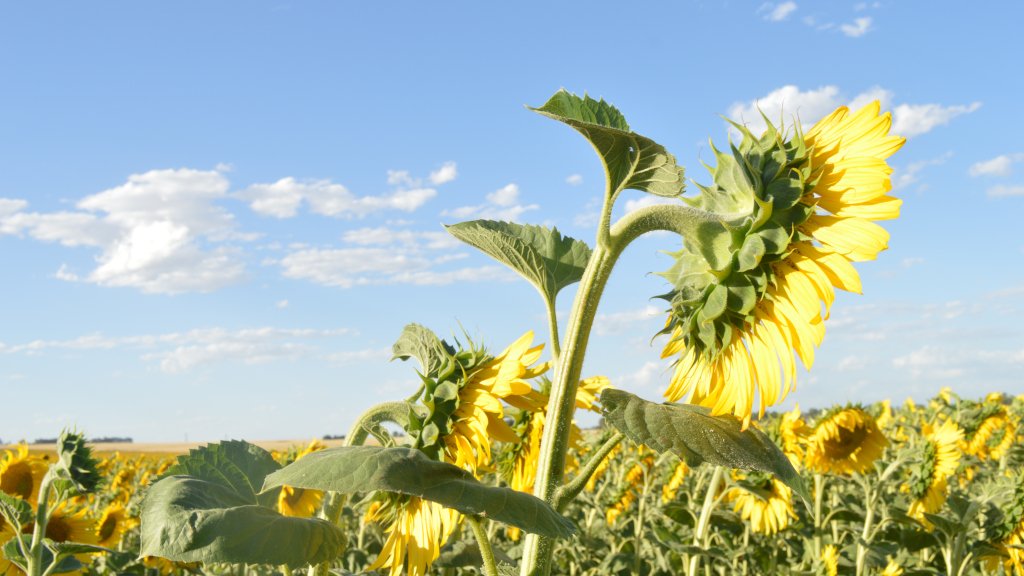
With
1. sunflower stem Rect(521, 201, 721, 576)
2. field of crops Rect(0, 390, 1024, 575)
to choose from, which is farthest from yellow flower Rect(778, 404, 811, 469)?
sunflower stem Rect(521, 201, 721, 576)

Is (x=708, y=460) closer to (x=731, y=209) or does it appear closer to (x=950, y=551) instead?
(x=731, y=209)

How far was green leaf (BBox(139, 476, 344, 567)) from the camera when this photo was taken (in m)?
1.17

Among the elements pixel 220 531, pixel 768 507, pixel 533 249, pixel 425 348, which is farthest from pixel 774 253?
pixel 768 507

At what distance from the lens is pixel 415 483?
1.18m

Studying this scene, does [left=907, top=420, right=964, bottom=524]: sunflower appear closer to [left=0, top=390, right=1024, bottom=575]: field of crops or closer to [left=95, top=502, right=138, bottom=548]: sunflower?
[left=0, top=390, right=1024, bottom=575]: field of crops

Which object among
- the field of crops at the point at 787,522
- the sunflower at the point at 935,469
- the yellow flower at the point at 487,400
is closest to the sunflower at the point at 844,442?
the field of crops at the point at 787,522

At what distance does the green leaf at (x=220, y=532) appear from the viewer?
A: 117cm

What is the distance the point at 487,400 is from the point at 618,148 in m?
0.61

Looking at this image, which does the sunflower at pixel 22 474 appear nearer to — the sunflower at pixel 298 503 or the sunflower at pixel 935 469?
the sunflower at pixel 298 503

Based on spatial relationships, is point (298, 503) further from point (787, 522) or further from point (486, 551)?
point (787, 522)

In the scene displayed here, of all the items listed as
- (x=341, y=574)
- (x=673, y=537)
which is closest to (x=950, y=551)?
(x=673, y=537)

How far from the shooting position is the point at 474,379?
5.82 feet

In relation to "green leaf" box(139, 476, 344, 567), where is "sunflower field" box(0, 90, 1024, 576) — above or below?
above

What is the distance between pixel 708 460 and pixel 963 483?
8032 millimetres
